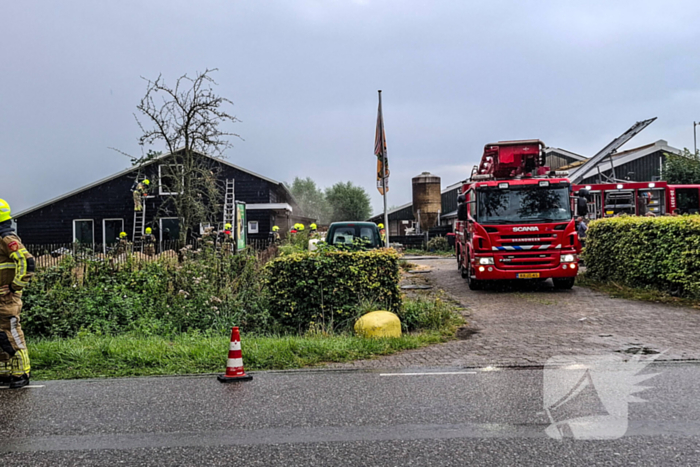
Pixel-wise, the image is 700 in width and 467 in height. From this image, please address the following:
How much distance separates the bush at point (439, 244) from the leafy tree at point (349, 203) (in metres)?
47.7

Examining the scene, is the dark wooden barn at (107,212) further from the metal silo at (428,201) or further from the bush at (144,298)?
the bush at (144,298)

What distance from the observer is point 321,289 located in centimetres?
912

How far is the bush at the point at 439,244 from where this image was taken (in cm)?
3778

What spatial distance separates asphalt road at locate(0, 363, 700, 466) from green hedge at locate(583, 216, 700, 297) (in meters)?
6.19

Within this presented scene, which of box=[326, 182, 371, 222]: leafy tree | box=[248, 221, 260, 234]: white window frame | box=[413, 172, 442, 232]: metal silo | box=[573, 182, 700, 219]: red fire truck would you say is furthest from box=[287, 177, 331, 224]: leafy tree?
box=[573, 182, 700, 219]: red fire truck

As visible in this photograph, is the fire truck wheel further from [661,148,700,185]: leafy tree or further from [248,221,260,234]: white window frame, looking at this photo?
[248,221,260,234]: white window frame

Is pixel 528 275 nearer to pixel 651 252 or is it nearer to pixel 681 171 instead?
pixel 651 252

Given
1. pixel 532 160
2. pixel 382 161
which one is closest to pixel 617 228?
pixel 532 160

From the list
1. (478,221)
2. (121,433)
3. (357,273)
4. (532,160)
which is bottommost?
(121,433)

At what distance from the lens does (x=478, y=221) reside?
13.7 m

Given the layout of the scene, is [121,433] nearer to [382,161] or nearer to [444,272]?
[382,161]

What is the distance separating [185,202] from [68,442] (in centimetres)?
2040

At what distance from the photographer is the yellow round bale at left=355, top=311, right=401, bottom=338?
27.2 ft

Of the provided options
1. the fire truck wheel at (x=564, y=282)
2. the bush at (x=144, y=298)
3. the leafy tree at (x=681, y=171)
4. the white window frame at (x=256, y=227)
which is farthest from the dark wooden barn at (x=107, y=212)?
the bush at (x=144, y=298)
